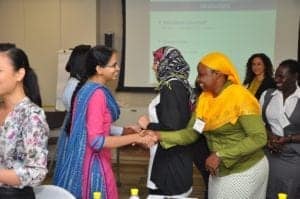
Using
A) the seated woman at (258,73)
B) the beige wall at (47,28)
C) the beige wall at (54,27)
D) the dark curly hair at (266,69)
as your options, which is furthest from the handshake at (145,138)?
the beige wall at (47,28)

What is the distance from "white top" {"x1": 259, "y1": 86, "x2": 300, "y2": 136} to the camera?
3004mm

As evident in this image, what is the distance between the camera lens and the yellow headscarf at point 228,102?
217 centimetres

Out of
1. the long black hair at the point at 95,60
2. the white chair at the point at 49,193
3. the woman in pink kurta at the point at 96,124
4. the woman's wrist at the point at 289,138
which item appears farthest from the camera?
the woman's wrist at the point at 289,138

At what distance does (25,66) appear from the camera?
5.08 ft

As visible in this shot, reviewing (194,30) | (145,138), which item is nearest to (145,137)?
(145,138)

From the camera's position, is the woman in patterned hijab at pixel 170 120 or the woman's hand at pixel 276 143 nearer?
the woman in patterned hijab at pixel 170 120

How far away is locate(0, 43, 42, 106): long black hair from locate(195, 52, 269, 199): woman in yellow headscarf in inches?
37.4

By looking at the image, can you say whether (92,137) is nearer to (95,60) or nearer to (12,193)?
(95,60)

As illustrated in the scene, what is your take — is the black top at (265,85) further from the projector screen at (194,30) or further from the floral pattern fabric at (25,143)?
the floral pattern fabric at (25,143)

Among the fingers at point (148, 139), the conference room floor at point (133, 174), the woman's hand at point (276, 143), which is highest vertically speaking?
the fingers at point (148, 139)

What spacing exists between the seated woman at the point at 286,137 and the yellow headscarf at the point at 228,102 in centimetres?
90

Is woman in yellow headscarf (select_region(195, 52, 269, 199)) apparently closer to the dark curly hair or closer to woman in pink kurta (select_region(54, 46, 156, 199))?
woman in pink kurta (select_region(54, 46, 156, 199))

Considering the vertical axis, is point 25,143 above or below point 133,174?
above

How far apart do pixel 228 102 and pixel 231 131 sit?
159 mm
